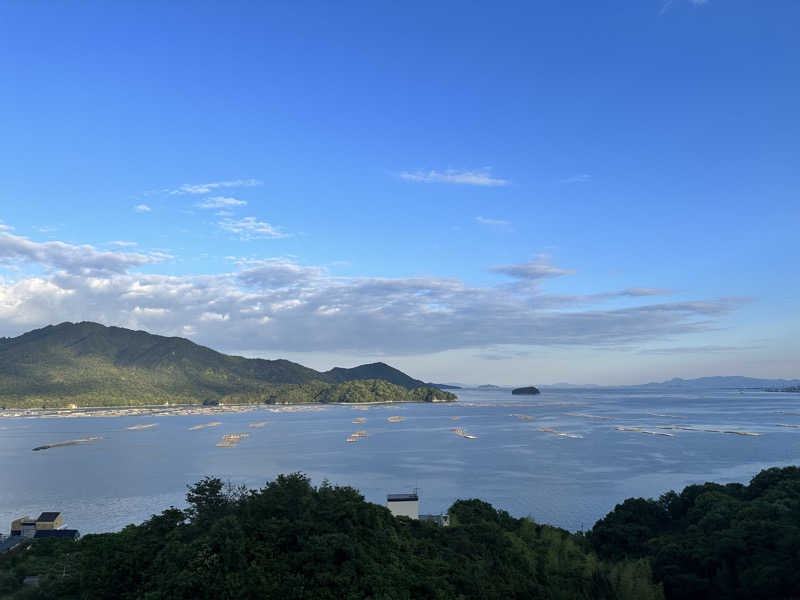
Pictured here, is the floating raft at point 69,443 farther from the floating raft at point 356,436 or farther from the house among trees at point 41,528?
the house among trees at point 41,528

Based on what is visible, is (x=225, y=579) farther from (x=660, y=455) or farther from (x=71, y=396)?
(x=71, y=396)

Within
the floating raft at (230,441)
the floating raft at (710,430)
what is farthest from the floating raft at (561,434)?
the floating raft at (230,441)

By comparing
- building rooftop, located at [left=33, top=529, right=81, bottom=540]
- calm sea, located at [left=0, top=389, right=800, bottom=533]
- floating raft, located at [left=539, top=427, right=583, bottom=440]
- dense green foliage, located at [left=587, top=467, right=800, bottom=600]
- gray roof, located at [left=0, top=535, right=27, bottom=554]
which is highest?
dense green foliage, located at [left=587, top=467, right=800, bottom=600]

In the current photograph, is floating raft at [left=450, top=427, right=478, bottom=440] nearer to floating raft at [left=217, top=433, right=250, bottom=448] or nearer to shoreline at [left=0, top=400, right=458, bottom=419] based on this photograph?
floating raft at [left=217, top=433, right=250, bottom=448]

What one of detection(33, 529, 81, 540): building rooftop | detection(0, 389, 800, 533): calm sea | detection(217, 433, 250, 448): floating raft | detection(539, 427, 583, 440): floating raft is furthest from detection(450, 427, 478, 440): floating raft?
detection(33, 529, 81, 540): building rooftop

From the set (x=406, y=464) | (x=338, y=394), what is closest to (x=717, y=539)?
(x=406, y=464)

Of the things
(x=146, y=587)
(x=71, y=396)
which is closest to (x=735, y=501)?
(x=146, y=587)

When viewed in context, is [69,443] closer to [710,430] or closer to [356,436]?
[356,436]
